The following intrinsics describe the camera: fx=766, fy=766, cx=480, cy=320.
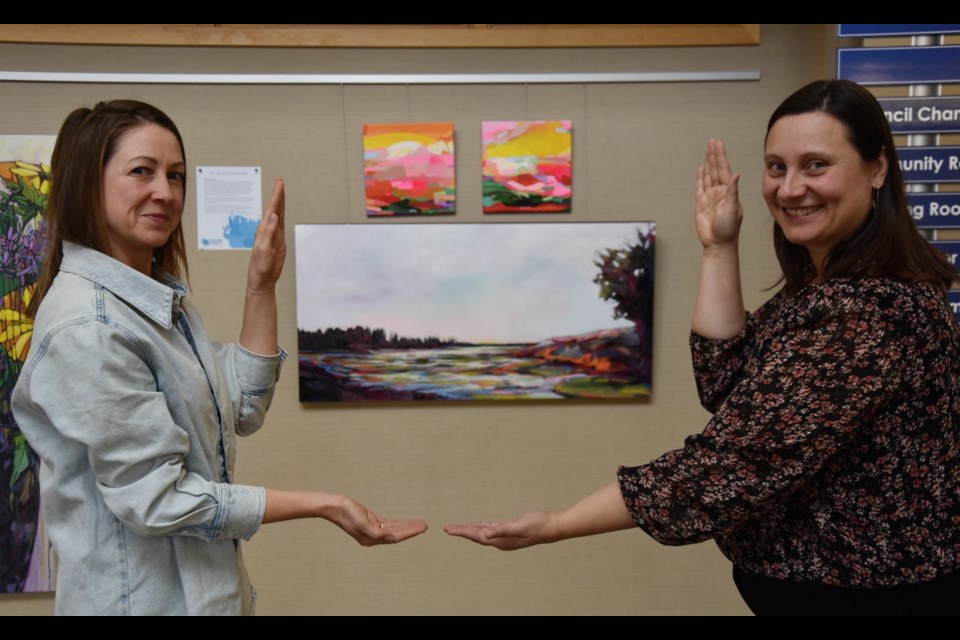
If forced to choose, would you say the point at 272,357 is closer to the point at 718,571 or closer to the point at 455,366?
the point at 455,366

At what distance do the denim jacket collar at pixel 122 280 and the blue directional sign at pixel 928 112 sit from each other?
227 cm

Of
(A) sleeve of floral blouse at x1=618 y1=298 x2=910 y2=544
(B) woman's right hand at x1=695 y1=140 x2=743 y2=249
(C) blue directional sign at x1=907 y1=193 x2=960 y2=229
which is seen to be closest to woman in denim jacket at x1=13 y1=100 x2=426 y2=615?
(A) sleeve of floral blouse at x1=618 y1=298 x2=910 y2=544

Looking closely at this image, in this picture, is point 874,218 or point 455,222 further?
point 455,222

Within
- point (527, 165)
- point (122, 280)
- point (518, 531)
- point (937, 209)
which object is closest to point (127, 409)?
point (122, 280)

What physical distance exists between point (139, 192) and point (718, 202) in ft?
4.03

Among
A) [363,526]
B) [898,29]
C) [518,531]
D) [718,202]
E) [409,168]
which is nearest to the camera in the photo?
[363,526]

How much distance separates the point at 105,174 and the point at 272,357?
1.82 feet

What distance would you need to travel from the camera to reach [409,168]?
9.21ft

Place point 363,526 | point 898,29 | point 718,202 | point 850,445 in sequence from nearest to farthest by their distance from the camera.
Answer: point 850,445 < point 363,526 < point 718,202 < point 898,29

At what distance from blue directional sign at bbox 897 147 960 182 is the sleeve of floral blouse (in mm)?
1471

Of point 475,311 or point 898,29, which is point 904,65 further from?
point 475,311

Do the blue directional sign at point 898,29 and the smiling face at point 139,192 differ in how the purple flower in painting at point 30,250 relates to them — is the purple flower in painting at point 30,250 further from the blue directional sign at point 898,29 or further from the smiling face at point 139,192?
the blue directional sign at point 898,29

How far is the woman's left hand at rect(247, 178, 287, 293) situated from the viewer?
1731 mm

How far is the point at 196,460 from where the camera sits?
1377 mm
